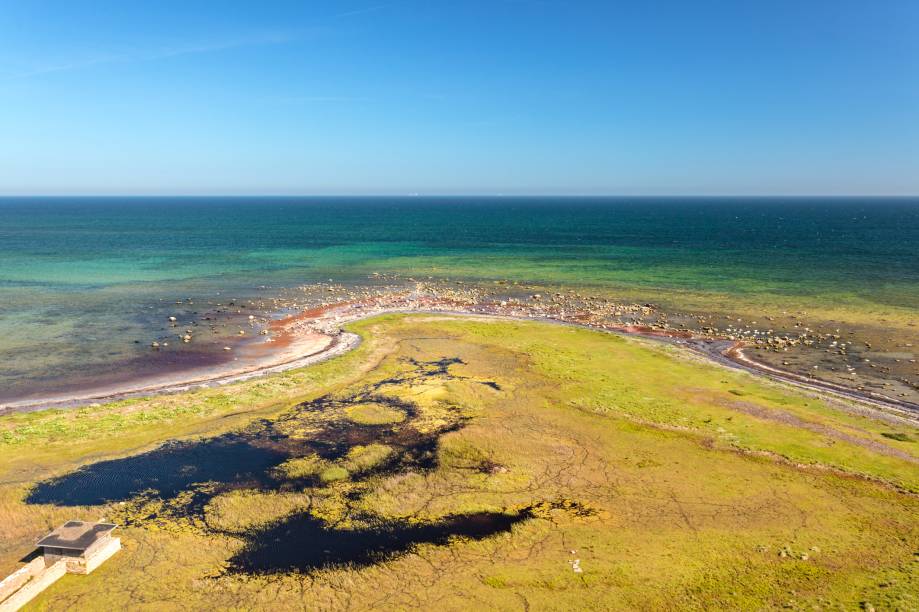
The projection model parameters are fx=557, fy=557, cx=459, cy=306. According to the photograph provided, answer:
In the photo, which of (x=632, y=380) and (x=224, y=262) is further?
(x=224, y=262)

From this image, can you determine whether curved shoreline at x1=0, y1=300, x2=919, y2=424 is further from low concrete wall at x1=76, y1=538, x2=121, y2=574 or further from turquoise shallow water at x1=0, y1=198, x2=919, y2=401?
low concrete wall at x1=76, y1=538, x2=121, y2=574

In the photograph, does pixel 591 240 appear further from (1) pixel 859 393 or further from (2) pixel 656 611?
(2) pixel 656 611

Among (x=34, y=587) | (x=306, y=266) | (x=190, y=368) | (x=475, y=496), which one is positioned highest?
(x=306, y=266)

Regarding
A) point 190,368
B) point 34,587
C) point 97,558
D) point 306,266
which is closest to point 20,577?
point 34,587

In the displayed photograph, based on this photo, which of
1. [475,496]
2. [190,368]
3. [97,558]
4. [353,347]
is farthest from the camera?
[353,347]

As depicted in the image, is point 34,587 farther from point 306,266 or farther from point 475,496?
point 306,266

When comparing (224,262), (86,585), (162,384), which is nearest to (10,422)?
(162,384)

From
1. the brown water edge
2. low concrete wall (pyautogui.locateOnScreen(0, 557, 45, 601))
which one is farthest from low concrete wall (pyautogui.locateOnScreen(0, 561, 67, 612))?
the brown water edge
